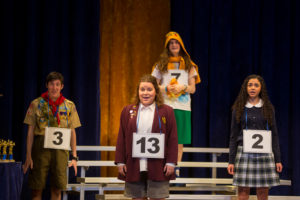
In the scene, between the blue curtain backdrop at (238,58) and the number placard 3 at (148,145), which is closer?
the number placard 3 at (148,145)

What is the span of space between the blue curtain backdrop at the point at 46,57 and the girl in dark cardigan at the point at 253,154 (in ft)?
6.31

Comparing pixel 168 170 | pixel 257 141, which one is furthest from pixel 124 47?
pixel 168 170

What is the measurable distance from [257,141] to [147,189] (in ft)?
4.06

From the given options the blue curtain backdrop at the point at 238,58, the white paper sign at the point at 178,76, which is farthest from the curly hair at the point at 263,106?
the blue curtain backdrop at the point at 238,58

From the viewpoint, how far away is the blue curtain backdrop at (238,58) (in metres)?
5.55

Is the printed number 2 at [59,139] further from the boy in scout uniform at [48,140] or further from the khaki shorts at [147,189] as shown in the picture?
the khaki shorts at [147,189]

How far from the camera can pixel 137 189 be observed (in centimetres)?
322

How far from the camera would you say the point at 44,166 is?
409 cm

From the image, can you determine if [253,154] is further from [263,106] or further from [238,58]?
[238,58]

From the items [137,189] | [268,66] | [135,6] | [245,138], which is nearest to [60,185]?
[137,189]

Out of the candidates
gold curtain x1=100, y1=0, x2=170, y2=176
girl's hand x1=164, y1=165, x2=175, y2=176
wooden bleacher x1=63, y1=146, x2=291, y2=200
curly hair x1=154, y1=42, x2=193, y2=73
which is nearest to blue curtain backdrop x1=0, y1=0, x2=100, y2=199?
gold curtain x1=100, y1=0, x2=170, y2=176

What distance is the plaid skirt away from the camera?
385 cm

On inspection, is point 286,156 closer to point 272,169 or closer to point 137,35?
point 272,169

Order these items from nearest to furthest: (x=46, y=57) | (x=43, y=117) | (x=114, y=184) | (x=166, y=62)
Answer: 1. (x=43, y=117)
2. (x=114, y=184)
3. (x=166, y=62)
4. (x=46, y=57)
